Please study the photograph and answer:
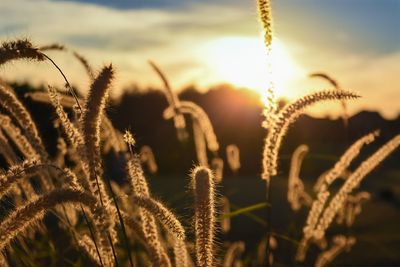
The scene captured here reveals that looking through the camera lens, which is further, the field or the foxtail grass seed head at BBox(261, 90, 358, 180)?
the foxtail grass seed head at BBox(261, 90, 358, 180)

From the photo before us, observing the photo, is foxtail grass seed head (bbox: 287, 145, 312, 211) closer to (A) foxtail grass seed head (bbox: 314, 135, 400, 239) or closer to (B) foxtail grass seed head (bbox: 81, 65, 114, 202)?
(A) foxtail grass seed head (bbox: 314, 135, 400, 239)

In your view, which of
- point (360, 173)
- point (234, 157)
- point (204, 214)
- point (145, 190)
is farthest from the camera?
point (234, 157)

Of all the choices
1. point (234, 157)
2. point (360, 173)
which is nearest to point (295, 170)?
point (234, 157)

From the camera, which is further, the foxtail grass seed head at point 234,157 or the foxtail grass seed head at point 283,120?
the foxtail grass seed head at point 234,157

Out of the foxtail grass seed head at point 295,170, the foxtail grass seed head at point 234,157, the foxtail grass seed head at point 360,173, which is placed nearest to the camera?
the foxtail grass seed head at point 360,173

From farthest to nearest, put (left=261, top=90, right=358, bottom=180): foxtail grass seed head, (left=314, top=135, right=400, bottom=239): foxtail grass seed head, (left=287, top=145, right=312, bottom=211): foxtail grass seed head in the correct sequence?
(left=287, top=145, right=312, bottom=211): foxtail grass seed head < (left=314, top=135, right=400, bottom=239): foxtail grass seed head < (left=261, top=90, right=358, bottom=180): foxtail grass seed head

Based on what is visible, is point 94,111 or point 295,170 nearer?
point 94,111

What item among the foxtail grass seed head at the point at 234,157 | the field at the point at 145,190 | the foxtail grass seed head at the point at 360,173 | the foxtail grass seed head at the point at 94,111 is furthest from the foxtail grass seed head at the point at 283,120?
the foxtail grass seed head at the point at 234,157

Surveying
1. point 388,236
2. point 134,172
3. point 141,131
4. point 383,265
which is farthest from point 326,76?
point 141,131

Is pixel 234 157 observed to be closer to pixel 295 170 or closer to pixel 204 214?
pixel 295 170

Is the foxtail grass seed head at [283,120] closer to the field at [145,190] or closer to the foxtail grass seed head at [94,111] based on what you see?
the field at [145,190]

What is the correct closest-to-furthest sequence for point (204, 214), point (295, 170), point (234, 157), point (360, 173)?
point (204, 214) < point (360, 173) < point (295, 170) < point (234, 157)

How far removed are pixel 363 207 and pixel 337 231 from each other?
3.51 m

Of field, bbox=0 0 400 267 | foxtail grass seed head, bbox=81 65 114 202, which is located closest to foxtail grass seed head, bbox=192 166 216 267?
field, bbox=0 0 400 267
